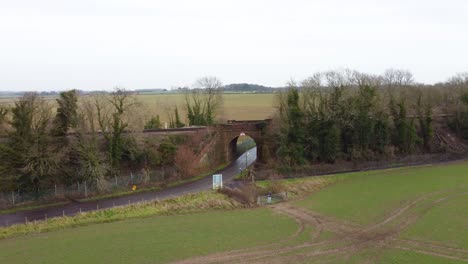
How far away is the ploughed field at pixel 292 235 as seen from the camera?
25.2 meters

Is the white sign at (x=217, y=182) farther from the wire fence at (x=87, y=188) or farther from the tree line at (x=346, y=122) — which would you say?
the tree line at (x=346, y=122)

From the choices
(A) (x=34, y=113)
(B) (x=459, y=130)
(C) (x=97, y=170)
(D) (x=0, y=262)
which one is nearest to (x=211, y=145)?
(C) (x=97, y=170)

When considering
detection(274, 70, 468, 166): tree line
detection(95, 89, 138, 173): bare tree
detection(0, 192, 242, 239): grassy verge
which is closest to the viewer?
detection(0, 192, 242, 239): grassy verge

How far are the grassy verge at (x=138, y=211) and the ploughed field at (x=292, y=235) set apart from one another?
1.26 m

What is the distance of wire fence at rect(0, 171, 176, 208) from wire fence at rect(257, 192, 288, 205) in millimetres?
12667

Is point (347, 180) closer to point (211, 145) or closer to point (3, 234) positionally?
point (211, 145)

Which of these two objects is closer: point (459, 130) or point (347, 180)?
point (347, 180)

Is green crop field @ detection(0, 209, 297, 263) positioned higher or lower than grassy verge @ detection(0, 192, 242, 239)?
lower

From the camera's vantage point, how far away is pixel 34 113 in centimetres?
4334

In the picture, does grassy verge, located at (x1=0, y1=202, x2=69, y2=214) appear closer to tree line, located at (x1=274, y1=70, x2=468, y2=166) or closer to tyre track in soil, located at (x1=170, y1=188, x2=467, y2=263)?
tyre track in soil, located at (x1=170, y1=188, x2=467, y2=263)

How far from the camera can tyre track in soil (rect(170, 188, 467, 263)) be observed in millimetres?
25109

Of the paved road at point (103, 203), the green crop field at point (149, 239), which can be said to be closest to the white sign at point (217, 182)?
the paved road at point (103, 203)

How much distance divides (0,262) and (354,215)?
86.0 ft

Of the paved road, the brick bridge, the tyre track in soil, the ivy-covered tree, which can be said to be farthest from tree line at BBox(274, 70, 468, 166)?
the ivy-covered tree
